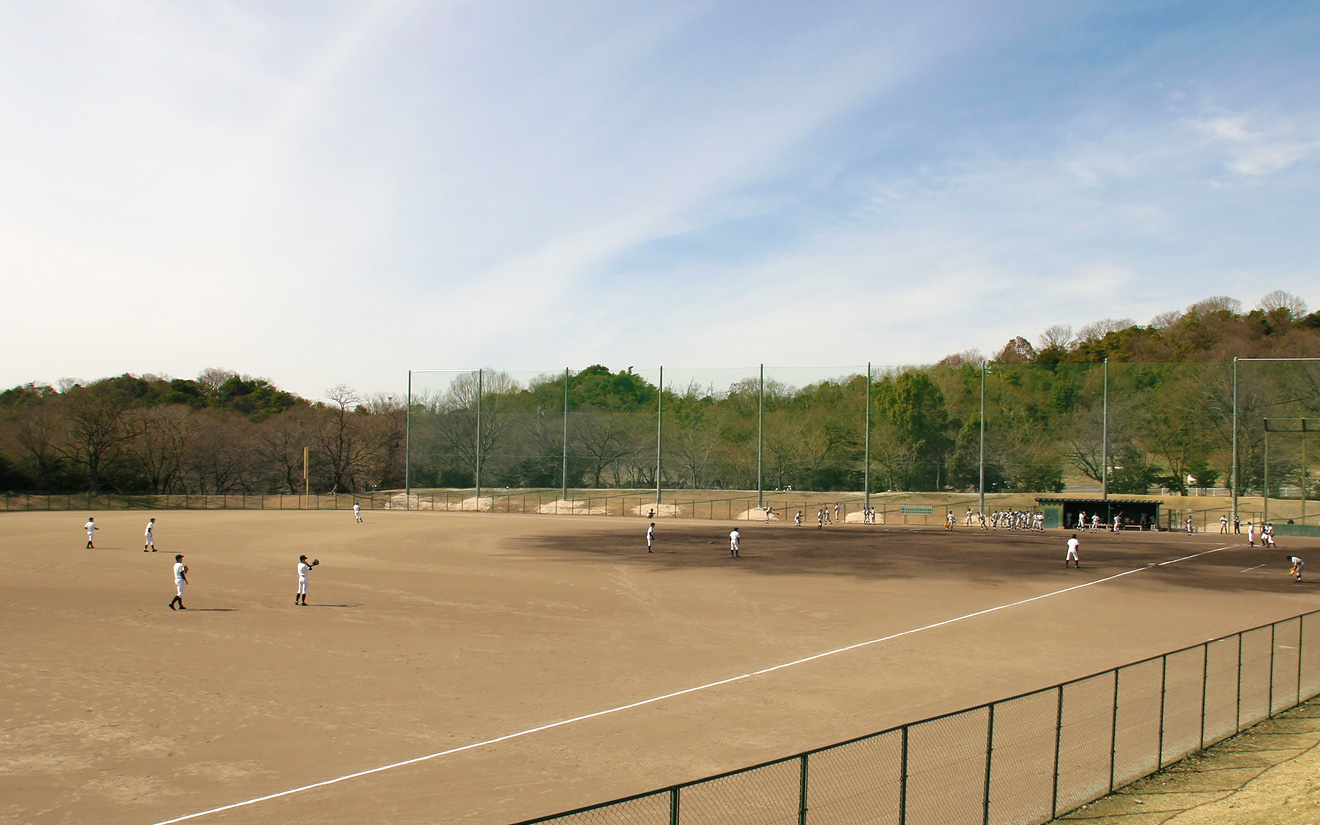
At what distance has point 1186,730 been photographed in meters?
12.7

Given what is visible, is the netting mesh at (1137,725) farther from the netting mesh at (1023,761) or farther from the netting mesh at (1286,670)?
the netting mesh at (1286,670)

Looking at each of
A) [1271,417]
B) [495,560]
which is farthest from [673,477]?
[1271,417]

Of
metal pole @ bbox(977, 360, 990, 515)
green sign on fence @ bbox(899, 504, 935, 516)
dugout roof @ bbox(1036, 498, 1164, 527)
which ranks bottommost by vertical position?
green sign on fence @ bbox(899, 504, 935, 516)

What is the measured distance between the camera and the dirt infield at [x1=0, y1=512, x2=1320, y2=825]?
10602 millimetres

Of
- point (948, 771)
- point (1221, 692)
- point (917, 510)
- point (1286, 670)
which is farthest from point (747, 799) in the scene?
point (917, 510)

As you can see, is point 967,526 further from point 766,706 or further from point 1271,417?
point 766,706

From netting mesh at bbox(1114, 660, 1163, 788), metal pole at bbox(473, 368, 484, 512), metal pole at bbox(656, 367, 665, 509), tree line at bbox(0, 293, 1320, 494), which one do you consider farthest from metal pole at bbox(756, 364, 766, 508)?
netting mesh at bbox(1114, 660, 1163, 788)

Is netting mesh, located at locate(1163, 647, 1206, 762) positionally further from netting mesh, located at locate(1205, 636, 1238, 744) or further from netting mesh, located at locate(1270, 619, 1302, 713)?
netting mesh, located at locate(1270, 619, 1302, 713)

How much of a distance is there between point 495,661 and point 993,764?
985 centimetres

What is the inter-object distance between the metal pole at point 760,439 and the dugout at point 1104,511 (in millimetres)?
20851

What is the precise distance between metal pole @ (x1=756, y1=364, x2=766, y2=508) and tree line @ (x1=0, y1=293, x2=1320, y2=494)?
0.29 m

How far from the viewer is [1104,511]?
54625 mm

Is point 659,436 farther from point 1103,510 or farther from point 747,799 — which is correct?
point 747,799

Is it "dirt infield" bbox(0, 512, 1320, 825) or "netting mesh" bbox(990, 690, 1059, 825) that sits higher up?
"netting mesh" bbox(990, 690, 1059, 825)
